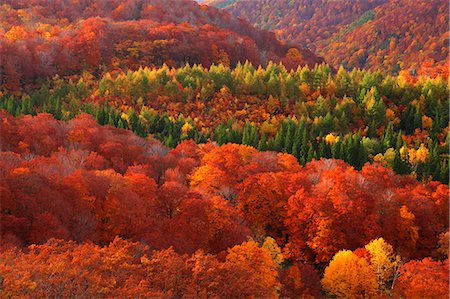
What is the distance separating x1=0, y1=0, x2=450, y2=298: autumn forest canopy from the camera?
161ft

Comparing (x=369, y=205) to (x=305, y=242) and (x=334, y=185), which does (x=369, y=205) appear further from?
(x=305, y=242)

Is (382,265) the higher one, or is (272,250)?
(382,265)

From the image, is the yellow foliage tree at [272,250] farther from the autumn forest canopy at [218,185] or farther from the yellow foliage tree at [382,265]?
the yellow foliage tree at [382,265]

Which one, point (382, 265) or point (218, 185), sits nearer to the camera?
point (382, 265)

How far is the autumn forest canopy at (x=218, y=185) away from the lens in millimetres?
49219

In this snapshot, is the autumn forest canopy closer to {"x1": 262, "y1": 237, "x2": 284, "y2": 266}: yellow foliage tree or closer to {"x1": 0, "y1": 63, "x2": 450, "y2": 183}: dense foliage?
{"x1": 262, "y1": 237, "x2": 284, "y2": 266}: yellow foliage tree

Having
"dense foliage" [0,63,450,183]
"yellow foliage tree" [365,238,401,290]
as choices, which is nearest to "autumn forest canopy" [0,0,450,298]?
"yellow foliage tree" [365,238,401,290]

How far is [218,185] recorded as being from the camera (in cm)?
9194

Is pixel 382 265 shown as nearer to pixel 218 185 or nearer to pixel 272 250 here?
pixel 272 250

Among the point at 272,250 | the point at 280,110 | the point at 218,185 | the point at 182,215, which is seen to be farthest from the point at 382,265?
the point at 280,110

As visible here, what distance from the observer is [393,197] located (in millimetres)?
91375

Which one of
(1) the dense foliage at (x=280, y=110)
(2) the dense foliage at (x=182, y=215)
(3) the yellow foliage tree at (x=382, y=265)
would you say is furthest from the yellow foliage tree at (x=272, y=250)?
(1) the dense foliage at (x=280, y=110)

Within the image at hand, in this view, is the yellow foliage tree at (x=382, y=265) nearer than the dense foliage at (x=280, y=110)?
Yes

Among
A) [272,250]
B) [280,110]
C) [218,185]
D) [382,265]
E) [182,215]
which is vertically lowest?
[280,110]
